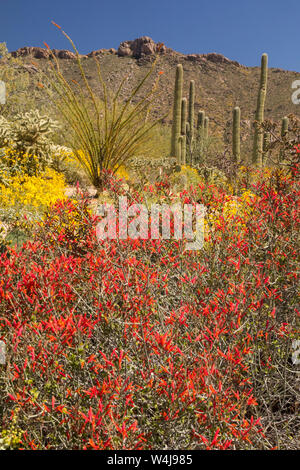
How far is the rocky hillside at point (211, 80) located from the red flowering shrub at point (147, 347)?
3283 centimetres

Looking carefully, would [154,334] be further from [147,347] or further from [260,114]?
[260,114]

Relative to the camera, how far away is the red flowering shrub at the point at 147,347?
59.1 inches

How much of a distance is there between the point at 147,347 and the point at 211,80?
156ft

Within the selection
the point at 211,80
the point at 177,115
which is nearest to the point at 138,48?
the point at 211,80

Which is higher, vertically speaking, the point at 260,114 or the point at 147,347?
the point at 260,114

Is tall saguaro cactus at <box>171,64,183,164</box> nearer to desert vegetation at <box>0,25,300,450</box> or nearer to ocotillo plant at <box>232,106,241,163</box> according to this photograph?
ocotillo plant at <box>232,106,241,163</box>

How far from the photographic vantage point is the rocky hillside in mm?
36397

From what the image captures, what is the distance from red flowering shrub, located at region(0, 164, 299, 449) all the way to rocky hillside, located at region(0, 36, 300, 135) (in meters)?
32.8

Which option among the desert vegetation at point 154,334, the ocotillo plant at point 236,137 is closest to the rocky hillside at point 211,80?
the ocotillo plant at point 236,137

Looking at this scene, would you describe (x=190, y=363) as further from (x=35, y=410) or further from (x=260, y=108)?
(x=260, y=108)

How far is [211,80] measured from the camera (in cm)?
4412

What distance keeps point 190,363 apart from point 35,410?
0.80 meters

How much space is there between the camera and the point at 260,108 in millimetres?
14695

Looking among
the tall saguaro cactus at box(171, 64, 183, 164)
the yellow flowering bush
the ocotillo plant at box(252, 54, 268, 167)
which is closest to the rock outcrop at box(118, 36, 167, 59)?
the ocotillo plant at box(252, 54, 268, 167)
